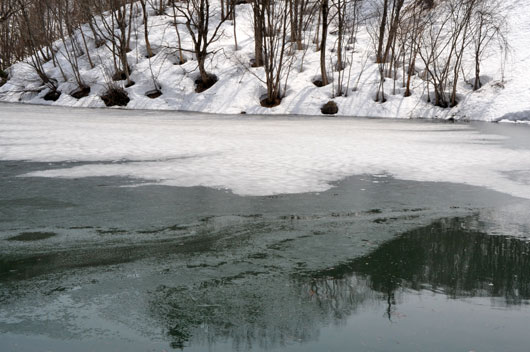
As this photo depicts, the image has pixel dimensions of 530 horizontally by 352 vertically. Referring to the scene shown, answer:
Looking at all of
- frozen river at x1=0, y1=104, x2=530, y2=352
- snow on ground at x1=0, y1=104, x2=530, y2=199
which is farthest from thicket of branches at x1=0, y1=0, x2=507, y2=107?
frozen river at x1=0, y1=104, x2=530, y2=352

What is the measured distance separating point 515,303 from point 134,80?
2688 cm

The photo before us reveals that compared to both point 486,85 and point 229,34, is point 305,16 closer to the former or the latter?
point 229,34

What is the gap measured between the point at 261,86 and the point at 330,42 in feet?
22.4

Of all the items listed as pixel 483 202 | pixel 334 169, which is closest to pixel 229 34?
pixel 334 169

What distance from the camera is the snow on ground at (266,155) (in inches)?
308

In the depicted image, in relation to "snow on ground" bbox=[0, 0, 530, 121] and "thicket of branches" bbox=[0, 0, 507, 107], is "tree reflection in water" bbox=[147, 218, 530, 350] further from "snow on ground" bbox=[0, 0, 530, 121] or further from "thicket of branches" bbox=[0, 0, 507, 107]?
"thicket of branches" bbox=[0, 0, 507, 107]

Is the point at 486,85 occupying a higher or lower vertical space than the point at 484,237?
higher

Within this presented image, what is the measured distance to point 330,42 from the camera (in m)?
30.1

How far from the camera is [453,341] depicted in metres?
3.08

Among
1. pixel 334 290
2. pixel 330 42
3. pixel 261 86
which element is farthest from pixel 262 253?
pixel 330 42

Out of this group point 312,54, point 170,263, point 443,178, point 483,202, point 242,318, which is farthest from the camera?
point 312,54

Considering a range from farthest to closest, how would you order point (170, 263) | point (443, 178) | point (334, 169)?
point (334, 169), point (443, 178), point (170, 263)

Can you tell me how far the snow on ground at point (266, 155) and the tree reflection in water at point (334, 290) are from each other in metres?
2.59

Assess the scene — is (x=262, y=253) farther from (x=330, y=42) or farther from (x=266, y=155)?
(x=330, y=42)
